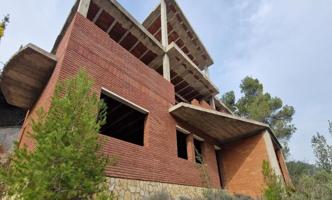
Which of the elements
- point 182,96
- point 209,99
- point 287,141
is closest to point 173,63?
point 182,96

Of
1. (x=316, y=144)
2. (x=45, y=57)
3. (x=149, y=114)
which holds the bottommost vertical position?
(x=316, y=144)

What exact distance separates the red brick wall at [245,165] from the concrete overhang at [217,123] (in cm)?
57

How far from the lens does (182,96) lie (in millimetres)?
16625

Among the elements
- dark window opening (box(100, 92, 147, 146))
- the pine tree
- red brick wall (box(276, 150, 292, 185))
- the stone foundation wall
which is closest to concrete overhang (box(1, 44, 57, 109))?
dark window opening (box(100, 92, 147, 146))

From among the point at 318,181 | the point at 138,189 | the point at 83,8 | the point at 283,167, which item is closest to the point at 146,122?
the point at 138,189

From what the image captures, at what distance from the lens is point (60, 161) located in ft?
11.3

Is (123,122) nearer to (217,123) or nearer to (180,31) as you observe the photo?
(217,123)

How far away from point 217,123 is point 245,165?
329cm

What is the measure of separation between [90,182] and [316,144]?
28.8 ft

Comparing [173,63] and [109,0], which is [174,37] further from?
[109,0]

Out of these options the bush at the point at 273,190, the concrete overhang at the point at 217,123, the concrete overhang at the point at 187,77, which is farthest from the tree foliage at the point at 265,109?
the bush at the point at 273,190

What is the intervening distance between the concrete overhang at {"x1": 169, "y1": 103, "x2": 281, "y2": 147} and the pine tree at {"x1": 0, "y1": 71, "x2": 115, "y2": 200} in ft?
20.9

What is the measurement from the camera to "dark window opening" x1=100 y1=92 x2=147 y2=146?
10.0 m

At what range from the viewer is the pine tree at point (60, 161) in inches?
128
